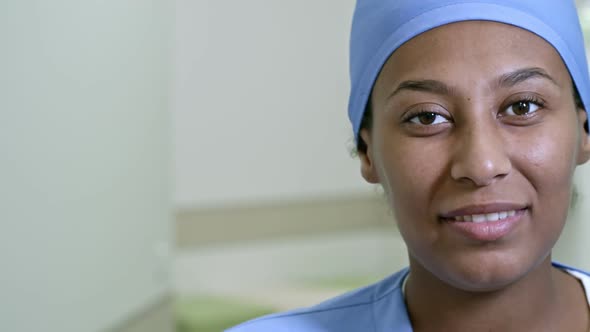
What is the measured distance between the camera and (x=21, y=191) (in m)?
1.70

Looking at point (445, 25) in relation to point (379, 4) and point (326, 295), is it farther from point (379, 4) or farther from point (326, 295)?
point (326, 295)

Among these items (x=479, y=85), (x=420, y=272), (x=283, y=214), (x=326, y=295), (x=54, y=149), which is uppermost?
(x=479, y=85)

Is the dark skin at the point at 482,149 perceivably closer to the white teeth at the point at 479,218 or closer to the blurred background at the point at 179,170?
the white teeth at the point at 479,218

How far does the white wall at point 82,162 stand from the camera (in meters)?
1.67

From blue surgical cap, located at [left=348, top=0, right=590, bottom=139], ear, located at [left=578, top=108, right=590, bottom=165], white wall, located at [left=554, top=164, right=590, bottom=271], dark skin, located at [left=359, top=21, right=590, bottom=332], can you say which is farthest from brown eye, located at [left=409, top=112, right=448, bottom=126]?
white wall, located at [left=554, top=164, right=590, bottom=271]

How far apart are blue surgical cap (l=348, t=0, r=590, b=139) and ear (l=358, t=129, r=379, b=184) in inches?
1.5

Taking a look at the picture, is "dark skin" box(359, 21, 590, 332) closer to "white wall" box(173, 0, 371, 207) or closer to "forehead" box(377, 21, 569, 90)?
"forehead" box(377, 21, 569, 90)

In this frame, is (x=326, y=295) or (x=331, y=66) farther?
(x=331, y=66)

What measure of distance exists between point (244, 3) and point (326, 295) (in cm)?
116

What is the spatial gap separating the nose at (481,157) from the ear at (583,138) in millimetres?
189

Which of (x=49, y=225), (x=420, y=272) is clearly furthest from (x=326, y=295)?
(x=420, y=272)

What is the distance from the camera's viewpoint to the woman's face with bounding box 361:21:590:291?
1.02 metres

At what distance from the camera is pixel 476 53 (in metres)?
1.04

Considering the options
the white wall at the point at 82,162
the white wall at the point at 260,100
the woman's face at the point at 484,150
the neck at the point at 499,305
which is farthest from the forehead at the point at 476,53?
the white wall at the point at 260,100
